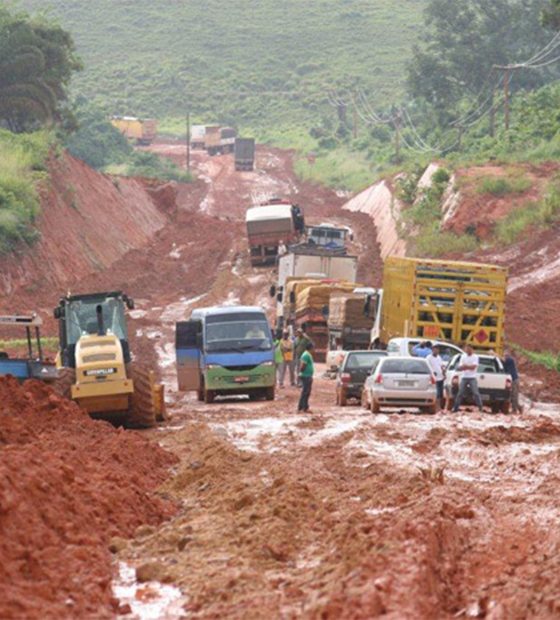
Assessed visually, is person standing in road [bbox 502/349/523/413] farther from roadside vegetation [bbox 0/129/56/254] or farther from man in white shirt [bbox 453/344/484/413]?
roadside vegetation [bbox 0/129/56/254]

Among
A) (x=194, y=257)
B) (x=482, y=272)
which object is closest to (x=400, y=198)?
(x=194, y=257)

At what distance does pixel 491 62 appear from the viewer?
106 metres

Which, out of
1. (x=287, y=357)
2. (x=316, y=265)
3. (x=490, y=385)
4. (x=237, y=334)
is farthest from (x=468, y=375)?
(x=316, y=265)

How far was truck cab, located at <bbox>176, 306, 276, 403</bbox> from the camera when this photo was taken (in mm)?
31219

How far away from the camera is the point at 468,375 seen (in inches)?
1098

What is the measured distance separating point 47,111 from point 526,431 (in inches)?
2190

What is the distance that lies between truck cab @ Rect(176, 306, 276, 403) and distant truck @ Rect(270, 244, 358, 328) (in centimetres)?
1884

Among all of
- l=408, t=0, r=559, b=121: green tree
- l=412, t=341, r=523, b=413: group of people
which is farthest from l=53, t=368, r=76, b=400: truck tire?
l=408, t=0, r=559, b=121: green tree

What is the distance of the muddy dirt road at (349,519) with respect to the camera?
34.7ft

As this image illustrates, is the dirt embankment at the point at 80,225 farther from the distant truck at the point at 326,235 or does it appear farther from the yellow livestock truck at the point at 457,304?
the yellow livestock truck at the point at 457,304

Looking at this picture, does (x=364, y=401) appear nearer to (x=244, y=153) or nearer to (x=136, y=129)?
(x=244, y=153)

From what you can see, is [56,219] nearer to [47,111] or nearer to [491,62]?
[47,111]

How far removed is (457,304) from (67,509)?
23.3 metres

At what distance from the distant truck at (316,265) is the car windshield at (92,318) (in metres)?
26.1
